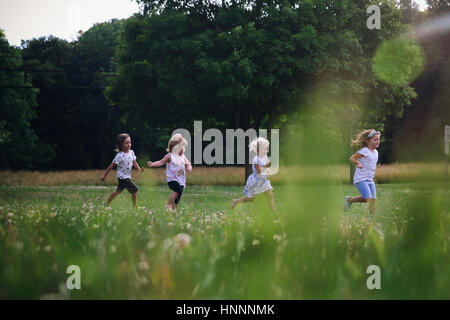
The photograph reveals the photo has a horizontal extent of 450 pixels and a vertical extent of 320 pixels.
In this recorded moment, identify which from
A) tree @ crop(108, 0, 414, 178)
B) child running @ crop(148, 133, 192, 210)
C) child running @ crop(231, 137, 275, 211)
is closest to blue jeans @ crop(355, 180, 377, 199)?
child running @ crop(231, 137, 275, 211)

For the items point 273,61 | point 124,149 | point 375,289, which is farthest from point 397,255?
point 273,61

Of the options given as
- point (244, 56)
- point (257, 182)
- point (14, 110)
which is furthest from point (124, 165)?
point (14, 110)

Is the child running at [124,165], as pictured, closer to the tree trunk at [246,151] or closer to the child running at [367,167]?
the child running at [367,167]

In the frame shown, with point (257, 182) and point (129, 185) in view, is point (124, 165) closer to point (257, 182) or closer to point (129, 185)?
point (129, 185)

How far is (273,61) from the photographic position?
21.5 meters

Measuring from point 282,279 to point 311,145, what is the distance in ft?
1.97

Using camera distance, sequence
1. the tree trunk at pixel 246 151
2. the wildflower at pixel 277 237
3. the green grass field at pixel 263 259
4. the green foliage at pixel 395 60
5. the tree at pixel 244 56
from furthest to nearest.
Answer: the tree trunk at pixel 246 151
the green foliage at pixel 395 60
the tree at pixel 244 56
the wildflower at pixel 277 237
the green grass field at pixel 263 259

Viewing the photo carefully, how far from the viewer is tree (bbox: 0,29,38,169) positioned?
101ft

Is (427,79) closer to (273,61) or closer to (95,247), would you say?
(273,61)

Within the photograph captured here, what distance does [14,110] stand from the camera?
38.0m

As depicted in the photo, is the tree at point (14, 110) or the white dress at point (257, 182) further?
the tree at point (14, 110)

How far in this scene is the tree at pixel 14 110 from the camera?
101ft

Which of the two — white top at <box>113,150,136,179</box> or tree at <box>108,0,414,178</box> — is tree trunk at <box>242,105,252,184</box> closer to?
tree at <box>108,0,414,178</box>

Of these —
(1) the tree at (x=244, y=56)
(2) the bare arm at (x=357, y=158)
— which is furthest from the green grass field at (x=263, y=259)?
(1) the tree at (x=244, y=56)
